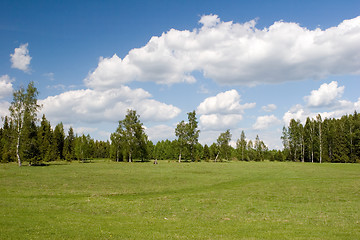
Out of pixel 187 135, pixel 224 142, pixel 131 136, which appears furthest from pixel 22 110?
pixel 224 142

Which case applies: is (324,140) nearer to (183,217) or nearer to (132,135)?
(132,135)

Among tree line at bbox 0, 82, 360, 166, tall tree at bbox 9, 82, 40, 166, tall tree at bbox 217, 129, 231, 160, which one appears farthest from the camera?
tall tree at bbox 217, 129, 231, 160

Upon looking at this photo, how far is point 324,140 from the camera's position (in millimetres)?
134750

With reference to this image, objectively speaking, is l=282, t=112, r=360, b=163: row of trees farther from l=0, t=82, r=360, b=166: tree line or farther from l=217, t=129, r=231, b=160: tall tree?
l=217, t=129, r=231, b=160: tall tree

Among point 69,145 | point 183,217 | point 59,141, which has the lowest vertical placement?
point 183,217

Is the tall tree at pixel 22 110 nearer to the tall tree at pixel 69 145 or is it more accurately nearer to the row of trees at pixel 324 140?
the tall tree at pixel 69 145

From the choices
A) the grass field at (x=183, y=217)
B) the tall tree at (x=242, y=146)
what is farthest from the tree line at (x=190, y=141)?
the grass field at (x=183, y=217)

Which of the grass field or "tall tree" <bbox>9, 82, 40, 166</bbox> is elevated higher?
"tall tree" <bbox>9, 82, 40, 166</bbox>

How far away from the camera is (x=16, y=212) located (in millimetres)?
19547

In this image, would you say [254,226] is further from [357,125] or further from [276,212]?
[357,125]

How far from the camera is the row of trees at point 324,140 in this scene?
12181 centimetres

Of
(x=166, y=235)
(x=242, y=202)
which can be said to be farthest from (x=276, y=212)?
→ (x=166, y=235)

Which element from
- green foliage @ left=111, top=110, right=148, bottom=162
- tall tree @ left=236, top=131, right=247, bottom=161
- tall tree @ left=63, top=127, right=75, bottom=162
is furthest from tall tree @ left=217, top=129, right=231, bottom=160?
tall tree @ left=63, top=127, right=75, bottom=162

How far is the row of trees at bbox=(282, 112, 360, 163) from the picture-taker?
4796 inches
